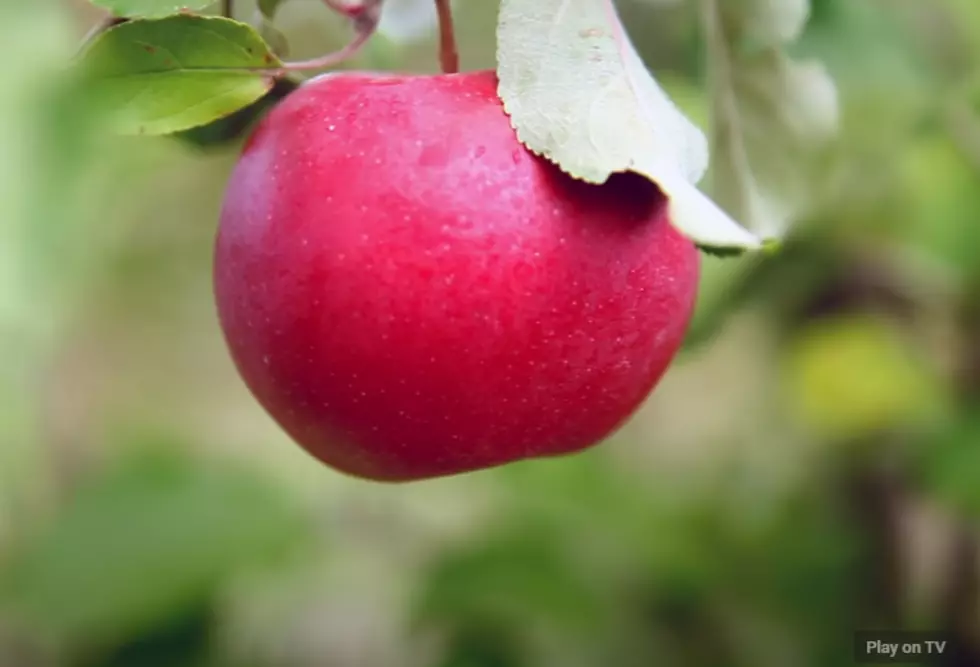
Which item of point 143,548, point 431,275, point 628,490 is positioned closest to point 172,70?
point 431,275

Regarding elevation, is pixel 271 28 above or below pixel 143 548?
above

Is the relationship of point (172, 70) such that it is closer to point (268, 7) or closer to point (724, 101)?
point (268, 7)

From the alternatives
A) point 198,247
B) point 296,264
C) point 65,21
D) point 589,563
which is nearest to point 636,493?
point 589,563

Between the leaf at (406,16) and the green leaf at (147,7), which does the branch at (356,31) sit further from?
the leaf at (406,16)

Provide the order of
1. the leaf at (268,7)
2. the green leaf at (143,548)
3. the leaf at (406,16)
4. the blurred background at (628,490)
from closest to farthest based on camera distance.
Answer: the leaf at (268,7) < the leaf at (406,16) < the blurred background at (628,490) < the green leaf at (143,548)

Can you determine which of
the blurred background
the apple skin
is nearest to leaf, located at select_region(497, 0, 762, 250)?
the apple skin

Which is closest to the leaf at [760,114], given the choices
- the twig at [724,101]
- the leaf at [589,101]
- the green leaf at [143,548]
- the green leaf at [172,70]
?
the twig at [724,101]

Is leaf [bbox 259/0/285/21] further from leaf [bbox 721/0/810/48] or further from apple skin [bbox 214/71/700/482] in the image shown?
leaf [bbox 721/0/810/48]
